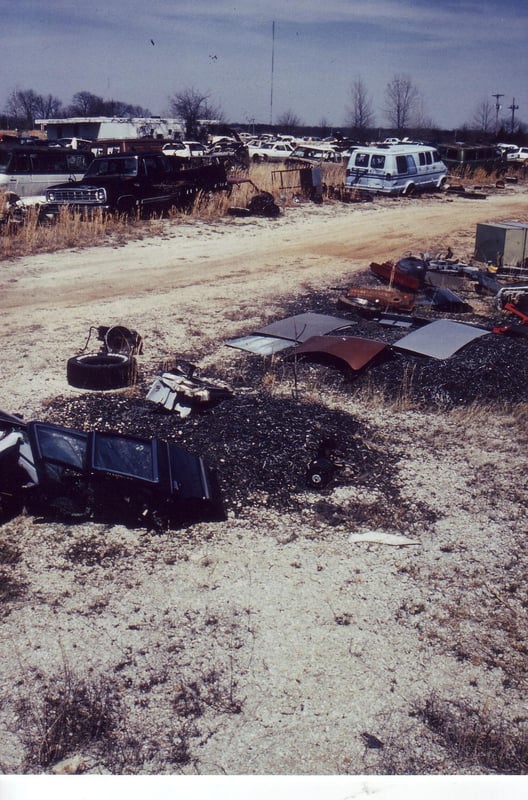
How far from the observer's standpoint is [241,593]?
3.83 metres

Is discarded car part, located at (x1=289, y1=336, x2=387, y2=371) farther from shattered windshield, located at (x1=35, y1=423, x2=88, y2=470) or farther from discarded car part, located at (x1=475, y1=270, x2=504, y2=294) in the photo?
discarded car part, located at (x1=475, y1=270, x2=504, y2=294)

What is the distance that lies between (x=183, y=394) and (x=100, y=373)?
1.05 meters

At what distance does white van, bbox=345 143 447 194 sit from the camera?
2080 centimetres

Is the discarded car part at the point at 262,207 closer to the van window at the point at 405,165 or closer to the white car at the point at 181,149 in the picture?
the van window at the point at 405,165

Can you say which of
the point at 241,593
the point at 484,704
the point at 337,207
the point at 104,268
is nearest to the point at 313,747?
the point at 484,704

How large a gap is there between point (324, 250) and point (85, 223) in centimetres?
500

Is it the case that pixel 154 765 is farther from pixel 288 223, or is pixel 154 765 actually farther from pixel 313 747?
pixel 288 223

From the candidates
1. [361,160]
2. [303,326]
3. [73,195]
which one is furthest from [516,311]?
[361,160]

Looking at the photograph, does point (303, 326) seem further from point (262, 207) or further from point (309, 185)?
point (309, 185)

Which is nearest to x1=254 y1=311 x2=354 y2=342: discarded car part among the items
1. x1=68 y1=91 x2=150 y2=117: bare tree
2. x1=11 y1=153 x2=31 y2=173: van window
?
x1=11 y1=153 x2=31 y2=173: van window

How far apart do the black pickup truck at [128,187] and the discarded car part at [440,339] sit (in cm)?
899

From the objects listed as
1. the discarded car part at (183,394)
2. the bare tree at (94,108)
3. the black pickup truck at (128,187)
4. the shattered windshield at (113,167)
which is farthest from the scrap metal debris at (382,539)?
the bare tree at (94,108)

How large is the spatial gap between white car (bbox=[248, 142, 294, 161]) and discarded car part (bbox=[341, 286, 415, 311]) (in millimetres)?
26527

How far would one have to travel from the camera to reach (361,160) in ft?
68.8
